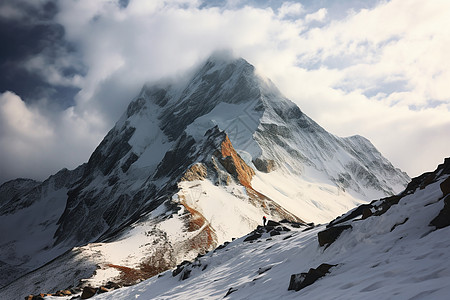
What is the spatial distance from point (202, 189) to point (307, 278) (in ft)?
249

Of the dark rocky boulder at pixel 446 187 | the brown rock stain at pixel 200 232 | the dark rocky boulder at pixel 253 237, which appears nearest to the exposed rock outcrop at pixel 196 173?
the brown rock stain at pixel 200 232

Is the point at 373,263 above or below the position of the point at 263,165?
below

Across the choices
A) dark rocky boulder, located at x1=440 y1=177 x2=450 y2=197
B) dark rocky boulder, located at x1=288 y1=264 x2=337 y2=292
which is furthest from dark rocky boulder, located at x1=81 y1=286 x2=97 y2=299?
dark rocky boulder, located at x1=440 y1=177 x2=450 y2=197

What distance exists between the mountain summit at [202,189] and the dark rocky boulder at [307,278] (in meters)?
38.8

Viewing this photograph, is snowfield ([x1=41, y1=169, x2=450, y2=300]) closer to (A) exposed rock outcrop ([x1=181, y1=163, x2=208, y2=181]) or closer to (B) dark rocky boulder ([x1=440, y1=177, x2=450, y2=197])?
(B) dark rocky boulder ([x1=440, y1=177, x2=450, y2=197])

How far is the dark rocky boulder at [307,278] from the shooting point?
10.4 metres

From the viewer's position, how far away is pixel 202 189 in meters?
85.7

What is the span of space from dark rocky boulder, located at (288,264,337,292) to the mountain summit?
3883cm

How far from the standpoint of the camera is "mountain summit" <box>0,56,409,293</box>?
195 feet

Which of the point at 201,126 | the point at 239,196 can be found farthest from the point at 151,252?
the point at 201,126

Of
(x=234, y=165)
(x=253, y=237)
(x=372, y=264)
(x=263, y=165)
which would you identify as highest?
(x=263, y=165)

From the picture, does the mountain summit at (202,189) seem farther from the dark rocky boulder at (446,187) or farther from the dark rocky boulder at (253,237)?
the dark rocky boulder at (446,187)

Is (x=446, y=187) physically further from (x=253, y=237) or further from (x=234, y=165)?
(x=234, y=165)

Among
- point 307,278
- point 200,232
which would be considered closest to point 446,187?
point 307,278
